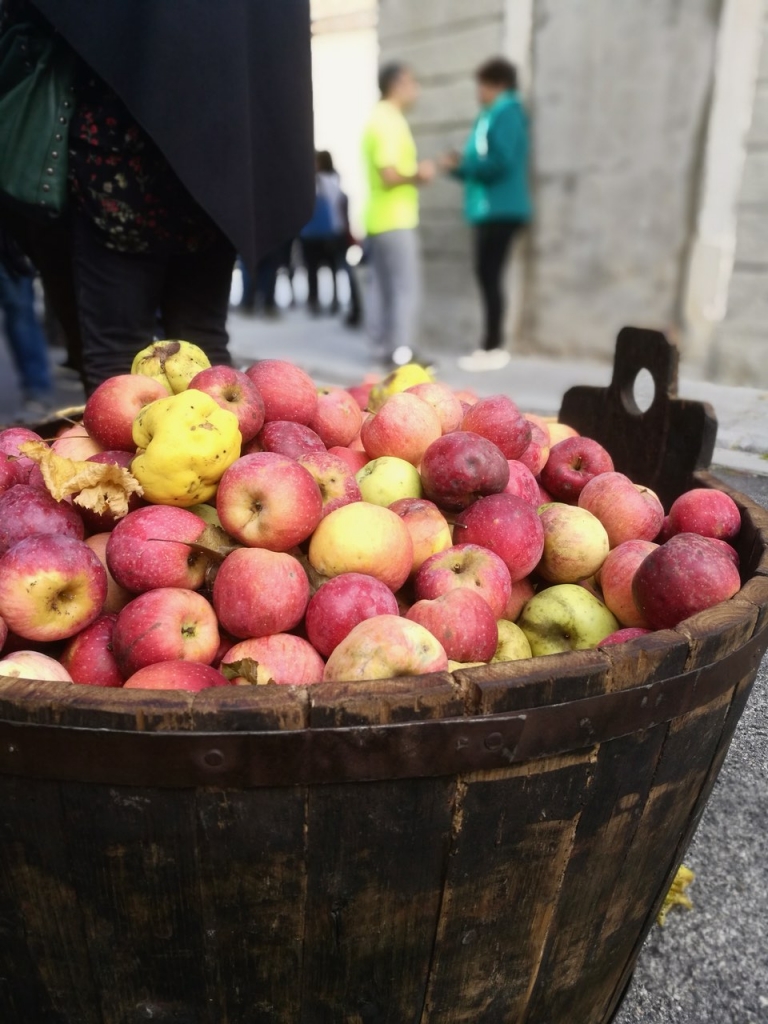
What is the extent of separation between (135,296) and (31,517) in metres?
1.26

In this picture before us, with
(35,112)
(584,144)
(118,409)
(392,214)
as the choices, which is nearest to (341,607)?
(118,409)

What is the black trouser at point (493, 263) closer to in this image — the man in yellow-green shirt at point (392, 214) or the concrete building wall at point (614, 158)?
the concrete building wall at point (614, 158)

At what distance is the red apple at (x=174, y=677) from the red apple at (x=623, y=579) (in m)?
0.79

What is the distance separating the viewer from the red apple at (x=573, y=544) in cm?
172

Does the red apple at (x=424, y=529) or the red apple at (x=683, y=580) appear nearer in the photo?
the red apple at (x=683, y=580)

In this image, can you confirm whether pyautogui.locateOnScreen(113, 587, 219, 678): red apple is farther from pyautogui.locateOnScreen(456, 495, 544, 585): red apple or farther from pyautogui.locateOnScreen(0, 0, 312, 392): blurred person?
pyautogui.locateOnScreen(0, 0, 312, 392): blurred person

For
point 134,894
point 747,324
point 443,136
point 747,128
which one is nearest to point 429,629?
point 134,894

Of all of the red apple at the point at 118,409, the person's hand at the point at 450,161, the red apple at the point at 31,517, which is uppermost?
the person's hand at the point at 450,161

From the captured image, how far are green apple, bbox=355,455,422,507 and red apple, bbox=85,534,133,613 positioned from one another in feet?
1.75

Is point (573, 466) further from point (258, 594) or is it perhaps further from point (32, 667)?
point (32, 667)

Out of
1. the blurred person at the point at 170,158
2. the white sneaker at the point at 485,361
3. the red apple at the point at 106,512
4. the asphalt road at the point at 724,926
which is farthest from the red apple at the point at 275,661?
the white sneaker at the point at 485,361

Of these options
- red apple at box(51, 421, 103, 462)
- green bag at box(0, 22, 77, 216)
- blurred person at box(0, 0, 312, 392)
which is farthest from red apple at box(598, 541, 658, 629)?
green bag at box(0, 22, 77, 216)

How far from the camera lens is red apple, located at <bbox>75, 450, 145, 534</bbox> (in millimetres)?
1575

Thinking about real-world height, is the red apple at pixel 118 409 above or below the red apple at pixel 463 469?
above
